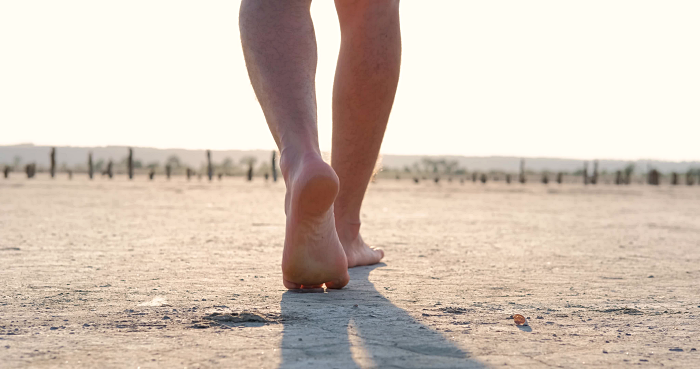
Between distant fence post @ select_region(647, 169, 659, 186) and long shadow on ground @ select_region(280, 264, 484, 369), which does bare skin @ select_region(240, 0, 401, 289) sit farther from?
distant fence post @ select_region(647, 169, 659, 186)

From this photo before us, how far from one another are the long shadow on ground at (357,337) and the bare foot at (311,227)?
0.23 ft

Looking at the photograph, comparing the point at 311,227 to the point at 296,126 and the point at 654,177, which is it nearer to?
the point at 296,126

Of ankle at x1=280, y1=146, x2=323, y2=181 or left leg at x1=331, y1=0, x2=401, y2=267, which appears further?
left leg at x1=331, y1=0, x2=401, y2=267

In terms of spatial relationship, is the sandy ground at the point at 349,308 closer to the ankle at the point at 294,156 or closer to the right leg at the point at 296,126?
the right leg at the point at 296,126

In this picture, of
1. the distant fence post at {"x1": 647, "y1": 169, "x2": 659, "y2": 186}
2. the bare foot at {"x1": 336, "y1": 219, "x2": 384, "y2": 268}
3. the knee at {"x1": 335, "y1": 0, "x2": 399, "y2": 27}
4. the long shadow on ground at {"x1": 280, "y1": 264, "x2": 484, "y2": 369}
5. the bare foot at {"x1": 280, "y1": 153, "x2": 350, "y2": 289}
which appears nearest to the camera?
the long shadow on ground at {"x1": 280, "y1": 264, "x2": 484, "y2": 369}

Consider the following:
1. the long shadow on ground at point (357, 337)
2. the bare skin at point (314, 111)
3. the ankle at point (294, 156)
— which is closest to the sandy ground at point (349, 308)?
the long shadow on ground at point (357, 337)

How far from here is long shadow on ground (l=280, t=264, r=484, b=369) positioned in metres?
0.95

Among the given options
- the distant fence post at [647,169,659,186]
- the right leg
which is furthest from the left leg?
the distant fence post at [647,169,659,186]

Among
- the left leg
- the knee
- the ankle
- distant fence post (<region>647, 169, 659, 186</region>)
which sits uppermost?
the knee

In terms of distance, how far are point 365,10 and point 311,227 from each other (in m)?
0.71

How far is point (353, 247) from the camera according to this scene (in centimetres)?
216

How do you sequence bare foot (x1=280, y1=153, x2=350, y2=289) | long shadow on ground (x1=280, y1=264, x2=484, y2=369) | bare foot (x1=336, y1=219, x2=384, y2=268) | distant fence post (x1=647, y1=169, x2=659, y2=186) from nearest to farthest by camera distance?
long shadow on ground (x1=280, y1=264, x2=484, y2=369) → bare foot (x1=280, y1=153, x2=350, y2=289) → bare foot (x1=336, y1=219, x2=384, y2=268) → distant fence post (x1=647, y1=169, x2=659, y2=186)

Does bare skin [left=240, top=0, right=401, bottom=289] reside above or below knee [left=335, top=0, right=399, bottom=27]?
below

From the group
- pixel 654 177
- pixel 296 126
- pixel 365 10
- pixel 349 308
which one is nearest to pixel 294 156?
pixel 296 126
